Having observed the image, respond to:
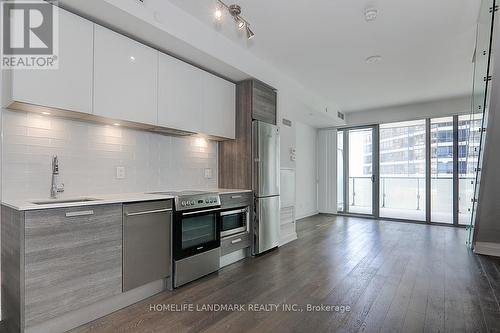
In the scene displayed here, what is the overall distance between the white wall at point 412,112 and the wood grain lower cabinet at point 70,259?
6.57m

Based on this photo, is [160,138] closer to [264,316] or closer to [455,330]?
[264,316]

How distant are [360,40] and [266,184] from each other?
228cm

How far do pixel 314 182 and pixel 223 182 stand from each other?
14.3 feet

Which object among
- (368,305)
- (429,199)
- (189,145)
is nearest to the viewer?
(368,305)

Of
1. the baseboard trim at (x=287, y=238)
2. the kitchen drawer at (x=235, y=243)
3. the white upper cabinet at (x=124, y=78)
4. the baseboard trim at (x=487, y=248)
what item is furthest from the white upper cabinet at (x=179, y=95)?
the baseboard trim at (x=487, y=248)

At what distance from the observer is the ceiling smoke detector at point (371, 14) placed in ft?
8.99

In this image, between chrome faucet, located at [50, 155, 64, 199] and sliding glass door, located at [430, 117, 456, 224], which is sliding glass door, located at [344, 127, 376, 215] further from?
chrome faucet, located at [50, 155, 64, 199]

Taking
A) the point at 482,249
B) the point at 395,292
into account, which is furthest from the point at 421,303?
the point at 482,249

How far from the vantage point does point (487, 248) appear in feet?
13.4

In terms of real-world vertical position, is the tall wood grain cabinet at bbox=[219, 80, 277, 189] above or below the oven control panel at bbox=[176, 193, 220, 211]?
above

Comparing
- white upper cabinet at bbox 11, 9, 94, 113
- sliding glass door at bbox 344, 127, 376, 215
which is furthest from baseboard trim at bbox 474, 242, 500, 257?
white upper cabinet at bbox 11, 9, 94, 113

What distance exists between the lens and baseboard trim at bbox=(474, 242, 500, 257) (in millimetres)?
4012

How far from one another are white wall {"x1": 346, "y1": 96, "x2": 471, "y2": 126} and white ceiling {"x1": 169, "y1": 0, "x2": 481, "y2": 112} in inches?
26.3

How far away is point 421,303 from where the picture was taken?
2.46 metres
